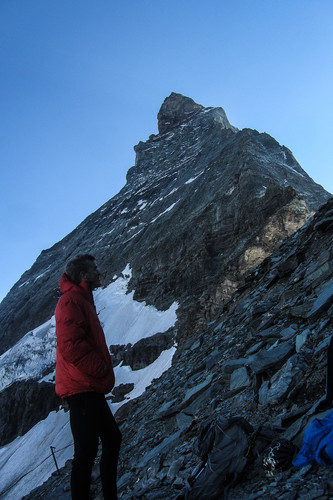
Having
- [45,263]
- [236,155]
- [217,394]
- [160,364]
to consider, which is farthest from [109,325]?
[45,263]

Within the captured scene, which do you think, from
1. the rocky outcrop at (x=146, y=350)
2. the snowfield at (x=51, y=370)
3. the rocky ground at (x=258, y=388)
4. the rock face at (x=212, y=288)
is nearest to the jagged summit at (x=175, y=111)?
the rock face at (x=212, y=288)

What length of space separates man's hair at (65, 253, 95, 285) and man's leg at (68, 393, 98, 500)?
3.81 ft

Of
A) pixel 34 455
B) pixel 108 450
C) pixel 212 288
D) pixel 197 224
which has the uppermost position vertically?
pixel 197 224

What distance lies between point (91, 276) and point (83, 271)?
10 cm

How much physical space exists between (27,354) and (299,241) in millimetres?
35185

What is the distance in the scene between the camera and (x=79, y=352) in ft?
10.6

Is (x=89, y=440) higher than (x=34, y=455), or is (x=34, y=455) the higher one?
(x=89, y=440)

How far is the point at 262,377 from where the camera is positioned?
15.0ft

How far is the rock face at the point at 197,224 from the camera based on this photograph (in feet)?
86.2

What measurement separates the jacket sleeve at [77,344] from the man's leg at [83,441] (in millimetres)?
237

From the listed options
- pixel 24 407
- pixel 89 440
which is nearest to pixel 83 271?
pixel 89 440

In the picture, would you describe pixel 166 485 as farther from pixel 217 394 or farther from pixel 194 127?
pixel 194 127

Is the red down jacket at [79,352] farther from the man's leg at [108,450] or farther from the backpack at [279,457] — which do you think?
the backpack at [279,457]

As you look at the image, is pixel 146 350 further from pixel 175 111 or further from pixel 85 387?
pixel 175 111
